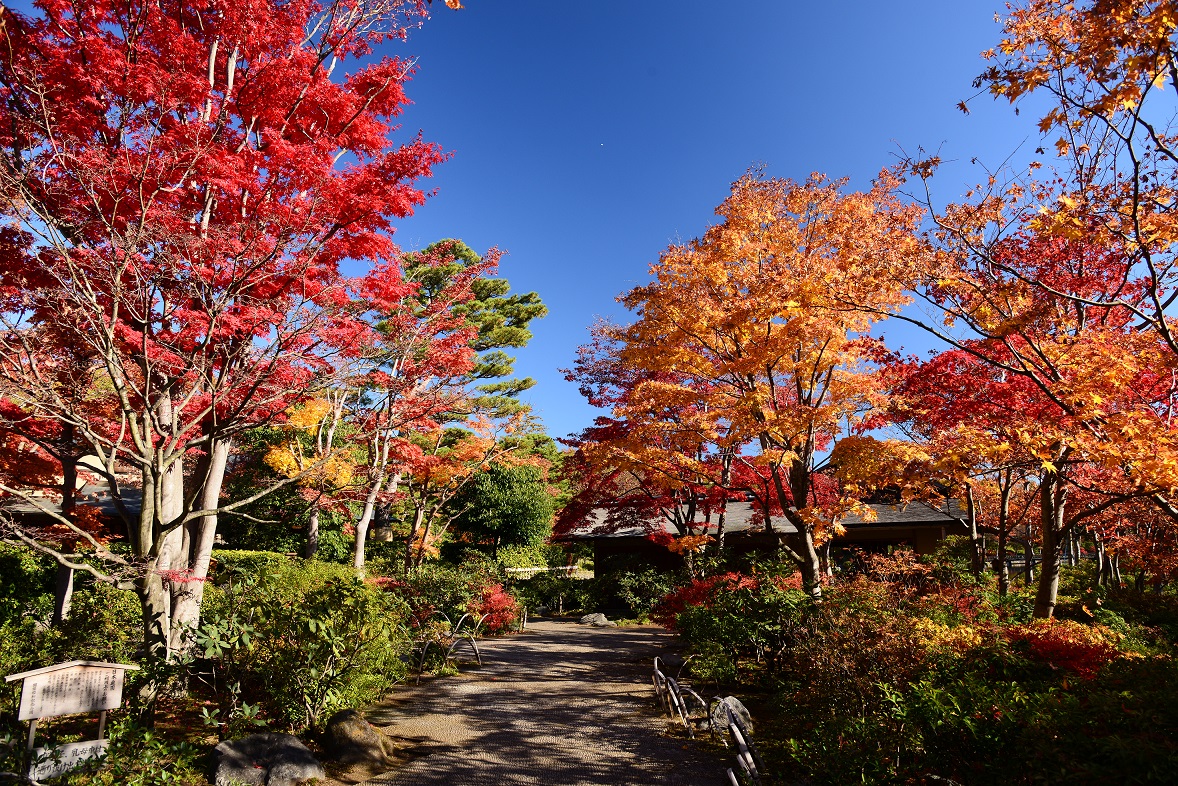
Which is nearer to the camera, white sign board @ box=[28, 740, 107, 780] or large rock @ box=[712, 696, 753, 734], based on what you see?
white sign board @ box=[28, 740, 107, 780]

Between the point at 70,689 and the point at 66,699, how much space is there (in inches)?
3.0

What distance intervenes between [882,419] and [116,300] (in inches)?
488

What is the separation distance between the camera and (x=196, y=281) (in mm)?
6969

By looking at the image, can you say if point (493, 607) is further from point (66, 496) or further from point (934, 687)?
point (934, 687)

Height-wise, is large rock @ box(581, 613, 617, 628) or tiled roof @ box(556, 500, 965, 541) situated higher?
tiled roof @ box(556, 500, 965, 541)

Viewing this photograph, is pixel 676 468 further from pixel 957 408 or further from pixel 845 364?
pixel 957 408

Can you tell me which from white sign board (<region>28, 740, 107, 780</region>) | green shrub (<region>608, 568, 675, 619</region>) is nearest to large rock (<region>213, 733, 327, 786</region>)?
white sign board (<region>28, 740, 107, 780</region>)

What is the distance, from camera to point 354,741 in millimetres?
6051

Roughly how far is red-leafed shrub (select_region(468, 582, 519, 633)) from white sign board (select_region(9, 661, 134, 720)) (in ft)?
29.2

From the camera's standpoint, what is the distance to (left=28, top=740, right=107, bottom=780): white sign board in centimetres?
460

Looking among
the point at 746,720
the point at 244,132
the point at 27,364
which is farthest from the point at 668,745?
the point at 244,132

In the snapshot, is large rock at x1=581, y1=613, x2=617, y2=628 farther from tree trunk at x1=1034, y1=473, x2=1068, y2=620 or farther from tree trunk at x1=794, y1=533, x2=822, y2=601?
tree trunk at x1=1034, y1=473, x2=1068, y2=620

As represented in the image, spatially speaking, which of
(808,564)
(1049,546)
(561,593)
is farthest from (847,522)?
(808,564)

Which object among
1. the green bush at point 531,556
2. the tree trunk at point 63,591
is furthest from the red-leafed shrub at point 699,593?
the green bush at point 531,556
